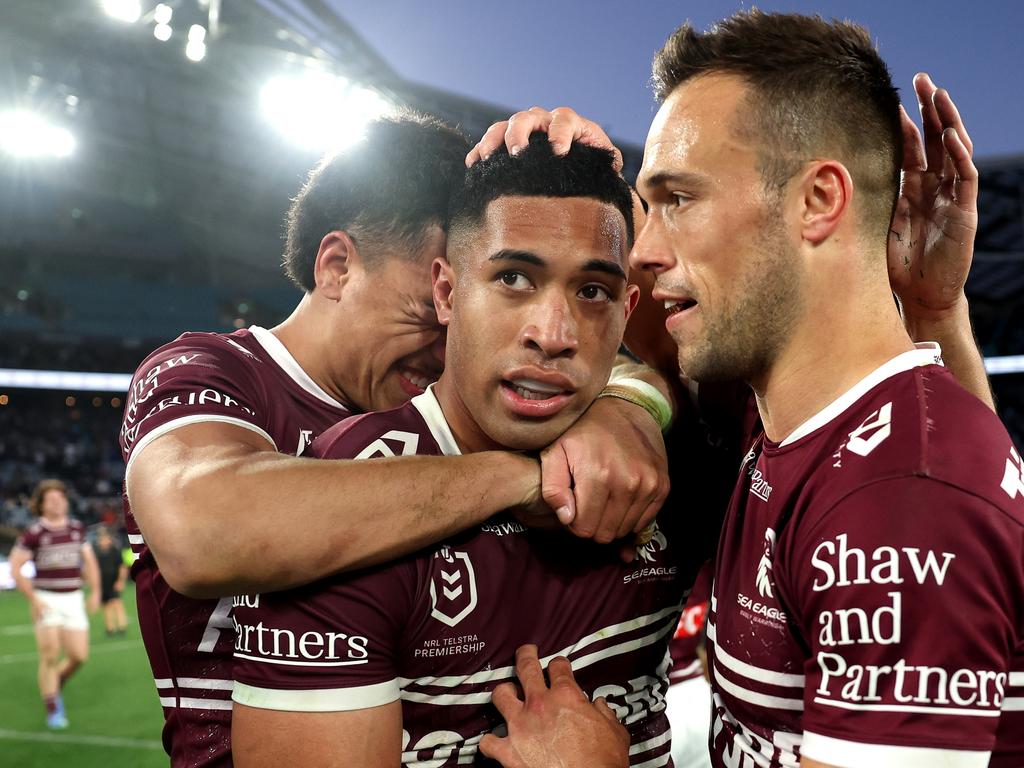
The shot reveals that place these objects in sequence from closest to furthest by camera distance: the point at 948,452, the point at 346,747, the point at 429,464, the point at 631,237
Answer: the point at 948,452 < the point at 346,747 < the point at 429,464 < the point at 631,237

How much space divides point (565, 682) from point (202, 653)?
2.97 feet

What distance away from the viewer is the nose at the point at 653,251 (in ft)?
6.05

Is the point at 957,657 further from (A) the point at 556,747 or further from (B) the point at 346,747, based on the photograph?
(B) the point at 346,747

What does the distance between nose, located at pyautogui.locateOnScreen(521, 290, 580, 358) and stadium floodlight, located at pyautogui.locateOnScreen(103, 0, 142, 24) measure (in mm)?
14091

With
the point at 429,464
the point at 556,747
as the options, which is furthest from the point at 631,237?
the point at 556,747

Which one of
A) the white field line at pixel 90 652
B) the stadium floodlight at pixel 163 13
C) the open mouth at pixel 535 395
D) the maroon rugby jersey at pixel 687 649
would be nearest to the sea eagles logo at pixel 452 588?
the open mouth at pixel 535 395

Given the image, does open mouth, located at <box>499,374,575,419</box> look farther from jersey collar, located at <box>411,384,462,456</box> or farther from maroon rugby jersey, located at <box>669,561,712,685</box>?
maroon rugby jersey, located at <box>669,561,712,685</box>

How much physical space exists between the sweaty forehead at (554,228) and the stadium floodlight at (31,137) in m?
17.9

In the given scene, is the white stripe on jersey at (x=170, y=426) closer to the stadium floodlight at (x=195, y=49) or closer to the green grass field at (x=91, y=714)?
the green grass field at (x=91, y=714)

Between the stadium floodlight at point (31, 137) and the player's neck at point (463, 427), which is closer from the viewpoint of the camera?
the player's neck at point (463, 427)

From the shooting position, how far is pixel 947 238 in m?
2.13

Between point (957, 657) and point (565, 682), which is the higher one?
point (957, 657)

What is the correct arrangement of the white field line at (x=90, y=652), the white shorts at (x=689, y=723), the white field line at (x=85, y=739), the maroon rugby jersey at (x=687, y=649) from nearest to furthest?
the white shorts at (x=689, y=723) → the maroon rugby jersey at (x=687, y=649) → the white field line at (x=85, y=739) → the white field line at (x=90, y=652)

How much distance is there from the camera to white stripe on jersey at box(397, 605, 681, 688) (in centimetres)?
187
